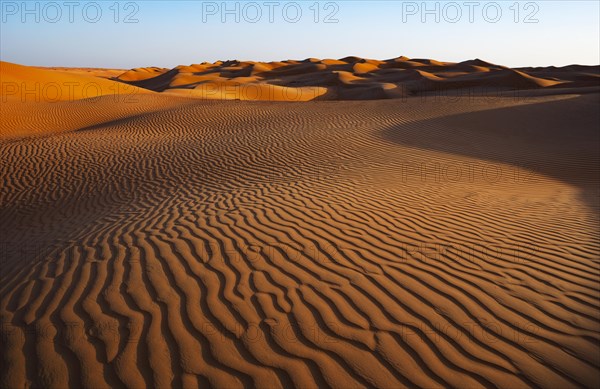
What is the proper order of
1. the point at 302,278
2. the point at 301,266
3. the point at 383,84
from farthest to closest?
1. the point at 383,84
2. the point at 301,266
3. the point at 302,278

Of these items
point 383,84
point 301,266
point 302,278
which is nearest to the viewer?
point 302,278

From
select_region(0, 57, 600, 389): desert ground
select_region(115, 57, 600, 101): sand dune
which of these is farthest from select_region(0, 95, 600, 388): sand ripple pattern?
select_region(115, 57, 600, 101): sand dune

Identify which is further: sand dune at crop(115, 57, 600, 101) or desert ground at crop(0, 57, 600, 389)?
sand dune at crop(115, 57, 600, 101)

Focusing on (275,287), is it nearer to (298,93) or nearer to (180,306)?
(180,306)

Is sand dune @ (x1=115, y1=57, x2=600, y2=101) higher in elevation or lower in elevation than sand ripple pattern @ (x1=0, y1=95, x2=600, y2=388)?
higher

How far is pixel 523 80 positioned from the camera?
35.4 meters

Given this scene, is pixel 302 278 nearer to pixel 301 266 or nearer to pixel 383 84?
pixel 301 266

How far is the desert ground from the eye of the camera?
2.66m

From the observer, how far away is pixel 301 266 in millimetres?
4043

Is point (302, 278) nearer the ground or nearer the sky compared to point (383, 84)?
nearer the ground

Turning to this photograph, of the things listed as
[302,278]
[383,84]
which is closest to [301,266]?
[302,278]

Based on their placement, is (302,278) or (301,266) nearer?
(302,278)

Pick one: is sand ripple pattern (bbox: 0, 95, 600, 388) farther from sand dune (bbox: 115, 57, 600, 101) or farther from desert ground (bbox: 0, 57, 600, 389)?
sand dune (bbox: 115, 57, 600, 101)

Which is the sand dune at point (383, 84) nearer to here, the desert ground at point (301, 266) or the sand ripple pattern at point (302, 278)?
the desert ground at point (301, 266)
